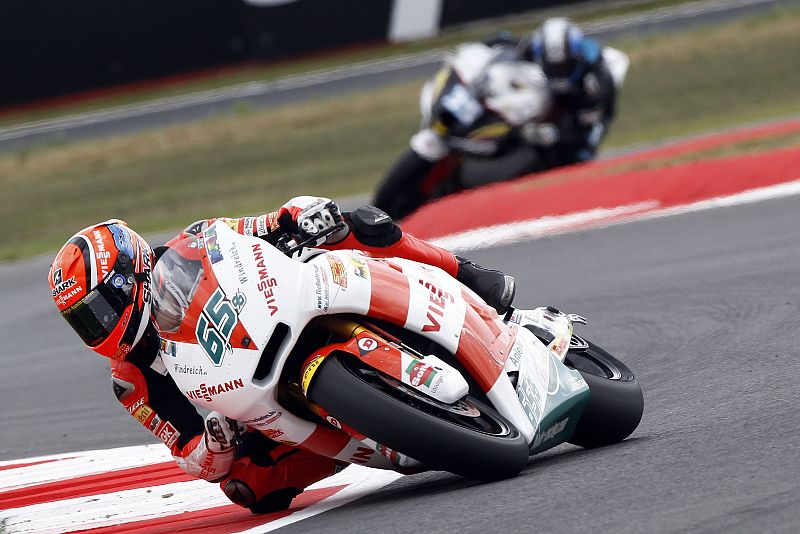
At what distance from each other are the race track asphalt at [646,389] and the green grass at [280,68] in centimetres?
753

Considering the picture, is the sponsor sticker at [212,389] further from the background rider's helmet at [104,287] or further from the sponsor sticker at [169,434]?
the sponsor sticker at [169,434]

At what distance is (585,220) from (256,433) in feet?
17.3

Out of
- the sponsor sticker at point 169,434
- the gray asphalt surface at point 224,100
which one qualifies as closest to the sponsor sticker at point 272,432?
the sponsor sticker at point 169,434

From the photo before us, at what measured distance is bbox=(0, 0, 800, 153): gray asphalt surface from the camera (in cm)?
1872

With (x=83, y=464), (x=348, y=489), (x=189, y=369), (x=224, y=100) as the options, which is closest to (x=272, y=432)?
(x=189, y=369)

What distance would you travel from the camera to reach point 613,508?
3654 mm

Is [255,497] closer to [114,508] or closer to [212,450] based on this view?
[212,450]

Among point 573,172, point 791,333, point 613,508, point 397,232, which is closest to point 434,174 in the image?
point 573,172

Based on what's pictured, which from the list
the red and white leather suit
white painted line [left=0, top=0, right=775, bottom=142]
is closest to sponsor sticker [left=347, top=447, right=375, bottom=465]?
the red and white leather suit

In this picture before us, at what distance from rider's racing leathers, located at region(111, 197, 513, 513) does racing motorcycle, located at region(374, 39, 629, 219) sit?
22.3ft

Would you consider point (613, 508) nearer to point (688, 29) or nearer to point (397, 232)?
point (397, 232)

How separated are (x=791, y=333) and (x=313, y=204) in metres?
2.36

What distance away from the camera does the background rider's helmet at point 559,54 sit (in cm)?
1159

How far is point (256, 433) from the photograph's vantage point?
4.86 metres
